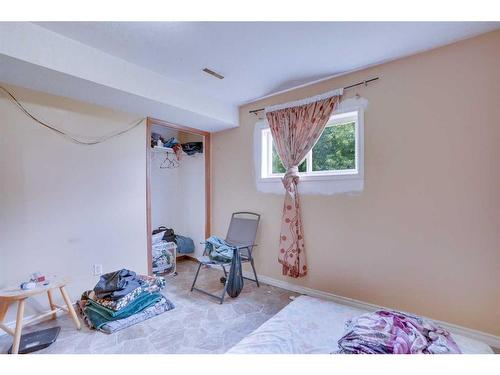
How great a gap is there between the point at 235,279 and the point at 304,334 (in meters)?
1.13

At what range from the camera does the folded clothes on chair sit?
269 centimetres

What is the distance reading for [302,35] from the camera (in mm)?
1855

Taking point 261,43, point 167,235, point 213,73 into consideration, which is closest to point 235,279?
point 167,235

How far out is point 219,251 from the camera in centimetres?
276

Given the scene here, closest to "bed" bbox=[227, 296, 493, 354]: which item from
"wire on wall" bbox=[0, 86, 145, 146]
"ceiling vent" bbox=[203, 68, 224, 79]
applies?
"ceiling vent" bbox=[203, 68, 224, 79]

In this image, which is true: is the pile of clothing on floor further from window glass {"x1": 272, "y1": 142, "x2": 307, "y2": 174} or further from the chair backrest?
window glass {"x1": 272, "y1": 142, "x2": 307, "y2": 174}

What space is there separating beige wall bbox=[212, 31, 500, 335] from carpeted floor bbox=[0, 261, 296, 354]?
2.46 ft

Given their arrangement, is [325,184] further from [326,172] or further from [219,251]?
[219,251]

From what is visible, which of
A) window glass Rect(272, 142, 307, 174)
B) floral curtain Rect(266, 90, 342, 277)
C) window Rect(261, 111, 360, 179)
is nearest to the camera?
window Rect(261, 111, 360, 179)

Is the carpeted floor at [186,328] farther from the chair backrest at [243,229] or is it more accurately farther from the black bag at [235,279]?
the chair backrest at [243,229]

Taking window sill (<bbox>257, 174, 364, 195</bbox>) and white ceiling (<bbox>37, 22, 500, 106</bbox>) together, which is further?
window sill (<bbox>257, 174, 364, 195</bbox>)

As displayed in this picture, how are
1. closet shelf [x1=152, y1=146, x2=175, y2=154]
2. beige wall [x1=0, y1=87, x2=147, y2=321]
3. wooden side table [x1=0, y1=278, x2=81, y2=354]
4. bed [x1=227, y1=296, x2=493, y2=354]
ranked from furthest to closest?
closet shelf [x1=152, y1=146, x2=175, y2=154] → beige wall [x1=0, y1=87, x2=147, y2=321] → wooden side table [x1=0, y1=278, x2=81, y2=354] → bed [x1=227, y1=296, x2=493, y2=354]

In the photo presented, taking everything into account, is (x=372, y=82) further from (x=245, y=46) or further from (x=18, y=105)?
(x=18, y=105)
